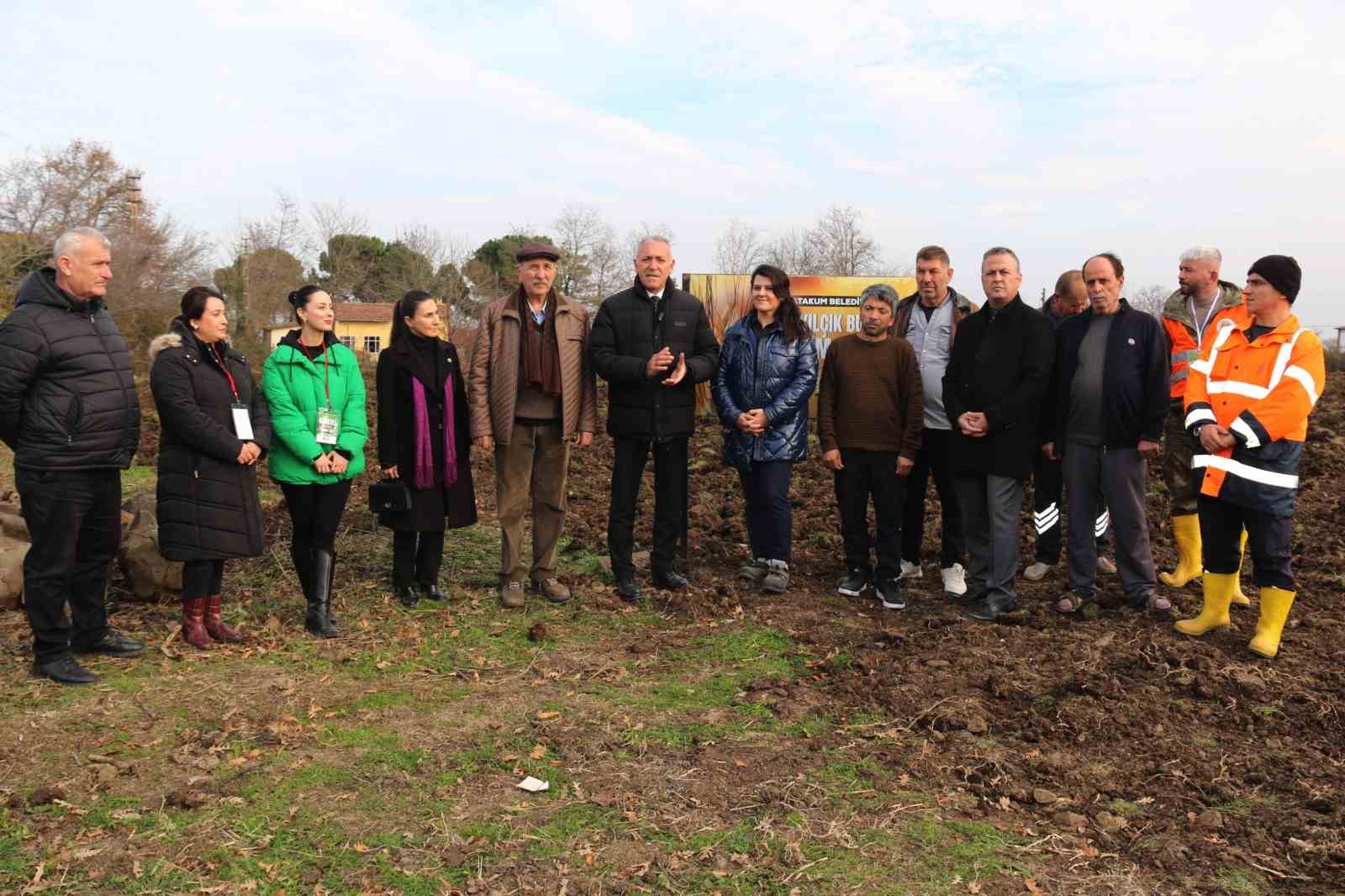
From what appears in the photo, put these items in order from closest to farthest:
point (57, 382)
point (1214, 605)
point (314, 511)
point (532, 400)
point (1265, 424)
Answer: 1. point (57, 382)
2. point (1265, 424)
3. point (1214, 605)
4. point (314, 511)
5. point (532, 400)

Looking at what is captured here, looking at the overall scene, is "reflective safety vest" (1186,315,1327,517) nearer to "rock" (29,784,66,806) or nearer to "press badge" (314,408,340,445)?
"press badge" (314,408,340,445)

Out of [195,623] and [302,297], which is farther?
[302,297]

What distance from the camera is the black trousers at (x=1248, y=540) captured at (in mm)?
4934

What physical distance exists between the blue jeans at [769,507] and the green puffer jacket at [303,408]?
2.43 m

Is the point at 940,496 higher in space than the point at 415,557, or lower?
higher

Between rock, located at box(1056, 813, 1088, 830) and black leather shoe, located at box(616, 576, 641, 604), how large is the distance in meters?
3.15

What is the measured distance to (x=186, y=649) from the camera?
5.08m

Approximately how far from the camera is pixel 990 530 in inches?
228

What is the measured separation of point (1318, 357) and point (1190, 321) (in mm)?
1513

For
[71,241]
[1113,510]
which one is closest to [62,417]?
[71,241]

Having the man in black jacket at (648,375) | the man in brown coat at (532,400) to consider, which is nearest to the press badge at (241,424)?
the man in brown coat at (532,400)

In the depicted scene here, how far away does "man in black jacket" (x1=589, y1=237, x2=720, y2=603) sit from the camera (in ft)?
19.5

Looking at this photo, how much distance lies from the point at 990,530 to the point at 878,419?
3.07 feet

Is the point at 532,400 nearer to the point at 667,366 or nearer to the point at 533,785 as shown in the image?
the point at 667,366
